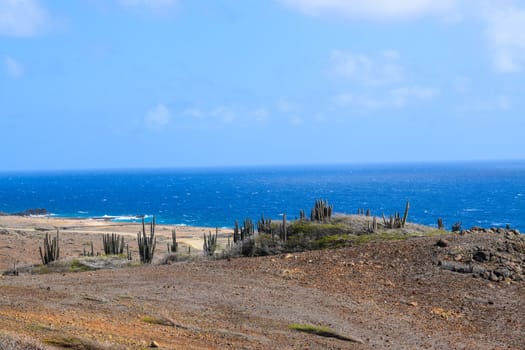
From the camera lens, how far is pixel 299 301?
1512 centimetres

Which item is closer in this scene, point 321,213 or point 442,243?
point 442,243

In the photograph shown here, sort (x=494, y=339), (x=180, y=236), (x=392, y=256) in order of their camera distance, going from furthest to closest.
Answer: (x=180, y=236) → (x=392, y=256) → (x=494, y=339)

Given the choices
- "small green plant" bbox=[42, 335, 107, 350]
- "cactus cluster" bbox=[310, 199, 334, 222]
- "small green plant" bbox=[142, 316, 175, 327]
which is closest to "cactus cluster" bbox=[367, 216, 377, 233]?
"cactus cluster" bbox=[310, 199, 334, 222]

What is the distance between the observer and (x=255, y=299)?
1507 centimetres

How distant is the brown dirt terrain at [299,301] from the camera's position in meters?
11.5

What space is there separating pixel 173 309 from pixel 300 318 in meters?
2.65

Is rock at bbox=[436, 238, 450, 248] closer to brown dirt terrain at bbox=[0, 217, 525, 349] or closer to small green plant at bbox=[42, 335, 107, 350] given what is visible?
brown dirt terrain at bbox=[0, 217, 525, 349]

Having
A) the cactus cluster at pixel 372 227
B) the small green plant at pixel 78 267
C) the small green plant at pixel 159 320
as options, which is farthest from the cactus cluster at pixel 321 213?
the small green plant at pixel 159 320

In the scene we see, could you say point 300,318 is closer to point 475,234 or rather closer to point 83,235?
point 475,234

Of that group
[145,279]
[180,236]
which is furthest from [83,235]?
[145,279]

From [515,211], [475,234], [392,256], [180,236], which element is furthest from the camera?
[515,211]

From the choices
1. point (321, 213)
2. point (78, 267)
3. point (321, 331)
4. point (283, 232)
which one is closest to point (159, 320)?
point (321, 331)

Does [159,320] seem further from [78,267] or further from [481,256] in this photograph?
[481,256]

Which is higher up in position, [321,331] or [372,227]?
[372,227]
